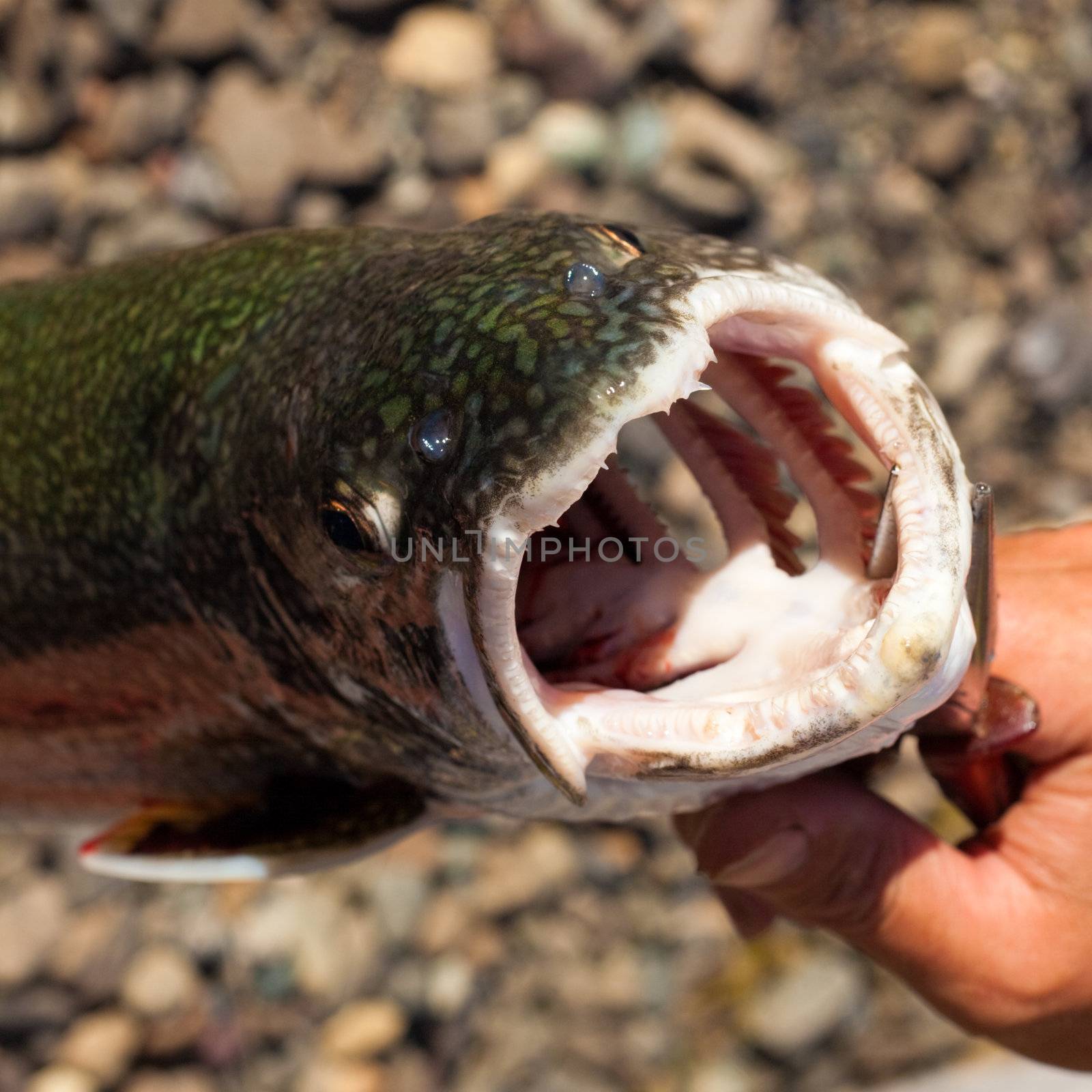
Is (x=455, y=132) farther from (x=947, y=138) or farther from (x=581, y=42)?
(x=947, y=138)

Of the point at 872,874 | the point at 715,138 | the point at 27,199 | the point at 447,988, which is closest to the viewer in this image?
the point at 872,874

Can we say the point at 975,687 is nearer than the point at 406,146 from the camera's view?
Yes

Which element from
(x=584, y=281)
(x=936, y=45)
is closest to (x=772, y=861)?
(x=584, y=281)

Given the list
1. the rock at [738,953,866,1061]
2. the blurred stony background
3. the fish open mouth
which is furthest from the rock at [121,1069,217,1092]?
the fish open mouth

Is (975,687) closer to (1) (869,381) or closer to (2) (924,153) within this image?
(1) (869,381)

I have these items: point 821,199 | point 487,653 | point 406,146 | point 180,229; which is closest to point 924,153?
point 821,199

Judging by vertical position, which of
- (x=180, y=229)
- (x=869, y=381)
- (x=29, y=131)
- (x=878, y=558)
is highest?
(x=869, y=381)
